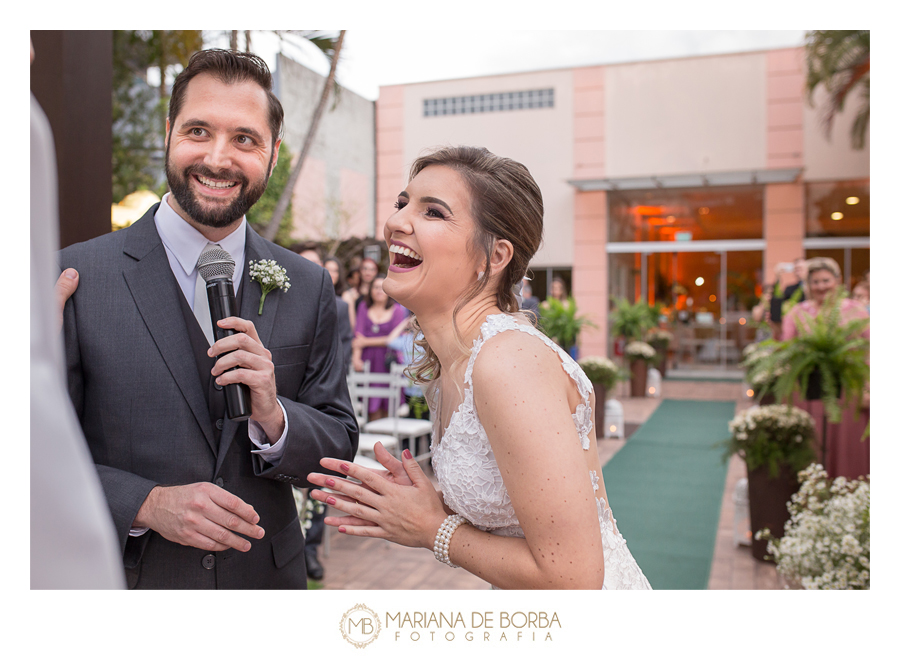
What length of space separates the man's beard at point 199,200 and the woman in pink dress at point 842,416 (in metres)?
3.29

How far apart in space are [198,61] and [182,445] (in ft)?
3.00

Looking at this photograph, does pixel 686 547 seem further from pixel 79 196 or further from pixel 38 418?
pixel 38 418

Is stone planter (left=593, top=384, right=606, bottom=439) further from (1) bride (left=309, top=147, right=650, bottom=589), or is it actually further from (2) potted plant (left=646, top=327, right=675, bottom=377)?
(1) bride (left=309, top=147, right=650, bottom=589)

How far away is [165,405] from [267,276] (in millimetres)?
397

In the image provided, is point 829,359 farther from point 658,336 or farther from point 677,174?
point 677,174

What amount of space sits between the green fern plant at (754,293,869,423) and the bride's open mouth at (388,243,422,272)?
2.93 meters

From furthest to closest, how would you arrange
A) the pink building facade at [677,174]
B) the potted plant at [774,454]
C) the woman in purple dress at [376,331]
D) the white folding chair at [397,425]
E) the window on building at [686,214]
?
the window on building at [686,214] < the pink building facade at [677,174] < the woman in purple dress at [376,331] < the white folding chair at [397,425] < the potted plant at [774,454]

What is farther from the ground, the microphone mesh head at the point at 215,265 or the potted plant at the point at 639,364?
the microphone mesh head at the point at 215,265

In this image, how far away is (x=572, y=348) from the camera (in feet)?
31.5

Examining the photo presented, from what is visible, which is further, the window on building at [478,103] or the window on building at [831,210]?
the window on building at [831,210]

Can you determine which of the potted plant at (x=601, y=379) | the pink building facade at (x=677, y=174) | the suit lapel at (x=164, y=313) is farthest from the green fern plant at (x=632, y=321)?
the suit lapel at (x=164, y=313)

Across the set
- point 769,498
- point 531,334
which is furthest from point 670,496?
point 531,334

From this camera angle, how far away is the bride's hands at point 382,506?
1.46 meters

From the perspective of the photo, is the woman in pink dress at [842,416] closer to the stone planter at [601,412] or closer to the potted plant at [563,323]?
the stone planter at [601,412]
